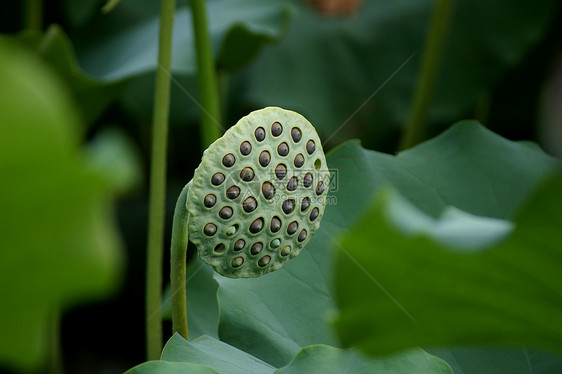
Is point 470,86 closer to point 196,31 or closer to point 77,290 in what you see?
point 196,31

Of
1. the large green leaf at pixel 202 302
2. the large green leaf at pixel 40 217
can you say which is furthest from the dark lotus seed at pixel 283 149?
the large green leaf at pixel 202 302

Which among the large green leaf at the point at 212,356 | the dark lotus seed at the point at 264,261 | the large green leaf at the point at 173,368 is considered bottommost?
the large green leaf at the point at 212,356

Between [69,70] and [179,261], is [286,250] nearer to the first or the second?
[179,261]

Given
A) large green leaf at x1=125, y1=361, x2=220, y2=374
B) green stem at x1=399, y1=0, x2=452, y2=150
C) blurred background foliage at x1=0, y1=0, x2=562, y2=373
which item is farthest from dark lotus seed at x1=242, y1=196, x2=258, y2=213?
blurred background foliage at x1=0, y1=0, x2=562, y2=373

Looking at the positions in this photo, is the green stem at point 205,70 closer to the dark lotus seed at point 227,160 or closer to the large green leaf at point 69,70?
the large green leaf at point 69,70

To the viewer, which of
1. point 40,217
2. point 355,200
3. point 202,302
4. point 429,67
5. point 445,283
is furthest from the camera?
point 429,67

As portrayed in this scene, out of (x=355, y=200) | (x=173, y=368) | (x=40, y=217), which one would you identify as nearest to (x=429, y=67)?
(x=355, y=200)
